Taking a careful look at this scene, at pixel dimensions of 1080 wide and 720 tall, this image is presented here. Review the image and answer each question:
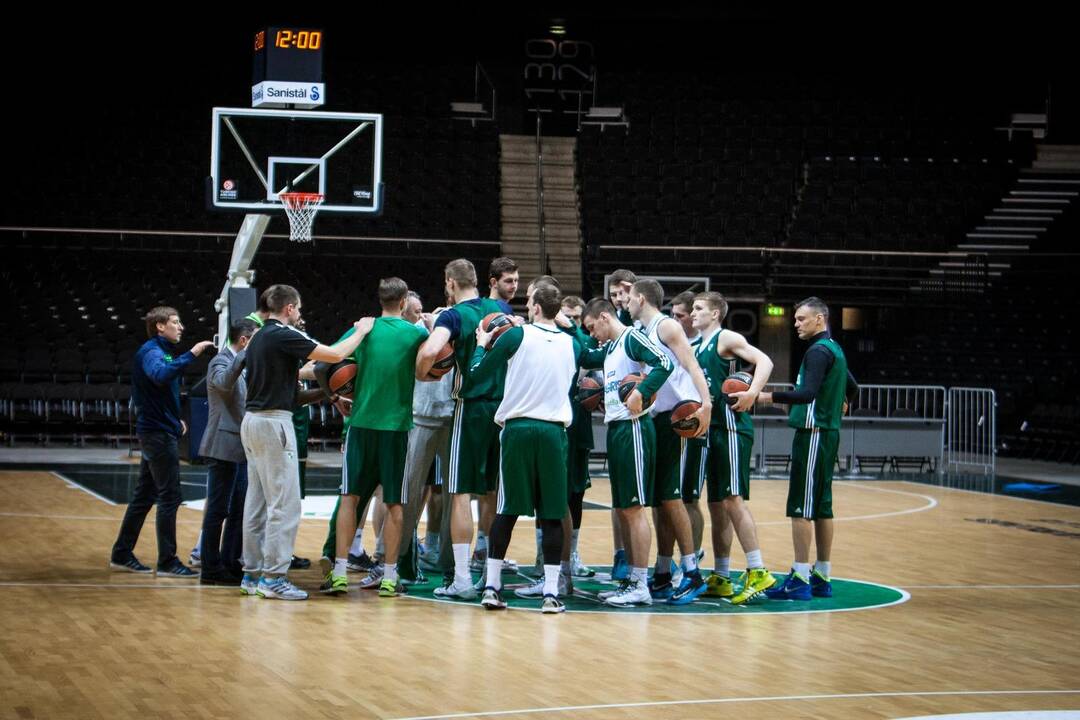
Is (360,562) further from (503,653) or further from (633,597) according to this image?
(503,653)

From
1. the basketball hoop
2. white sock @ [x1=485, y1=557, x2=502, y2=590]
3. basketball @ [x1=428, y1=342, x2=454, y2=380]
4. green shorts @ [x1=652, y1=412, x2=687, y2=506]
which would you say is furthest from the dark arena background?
basketball @ [x1=428, y1=342, x2=454, y2=380]

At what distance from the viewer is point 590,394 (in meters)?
8.45

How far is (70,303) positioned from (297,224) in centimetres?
937

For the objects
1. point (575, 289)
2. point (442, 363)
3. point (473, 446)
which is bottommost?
point (473, 446)

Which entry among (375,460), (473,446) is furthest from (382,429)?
(473,446)

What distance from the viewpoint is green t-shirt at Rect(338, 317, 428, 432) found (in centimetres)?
812

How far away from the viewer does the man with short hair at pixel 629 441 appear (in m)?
8.01

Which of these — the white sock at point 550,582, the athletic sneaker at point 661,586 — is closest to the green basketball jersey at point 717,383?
the athletic sneaker at point 661,586

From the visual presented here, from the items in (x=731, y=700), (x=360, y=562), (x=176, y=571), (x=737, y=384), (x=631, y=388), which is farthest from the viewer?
(x=360, y=562)

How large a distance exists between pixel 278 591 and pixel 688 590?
2440 millimetres

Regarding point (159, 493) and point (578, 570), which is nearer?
point (159, 493)

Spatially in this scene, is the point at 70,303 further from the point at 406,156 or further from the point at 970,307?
the point at 970,307

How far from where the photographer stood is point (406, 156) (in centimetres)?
2550

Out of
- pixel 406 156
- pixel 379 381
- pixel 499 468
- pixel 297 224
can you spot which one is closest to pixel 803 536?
pixel 499 468
